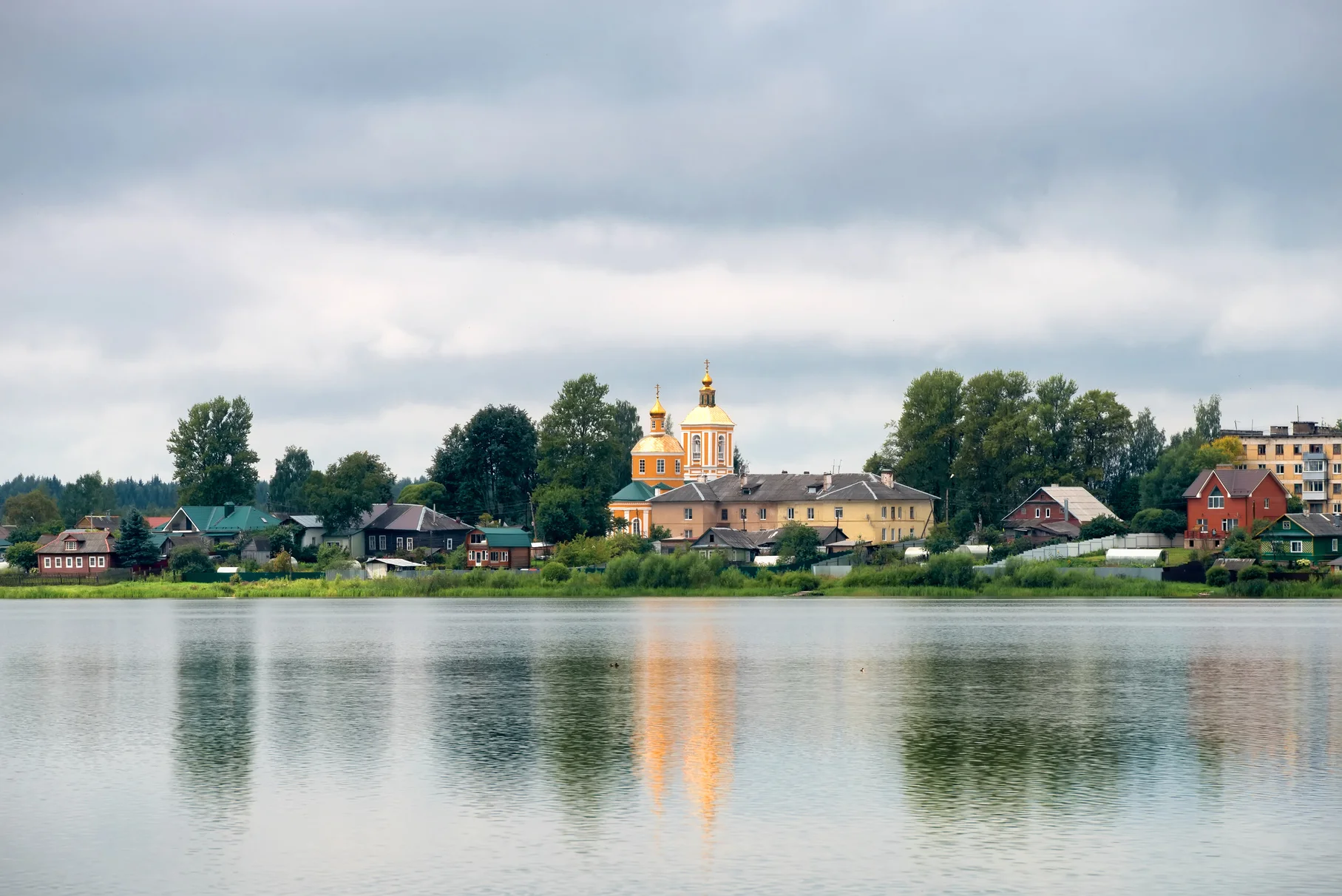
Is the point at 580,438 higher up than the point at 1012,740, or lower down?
higher up

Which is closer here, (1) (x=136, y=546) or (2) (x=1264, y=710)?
(2) (x=1264, y=710)

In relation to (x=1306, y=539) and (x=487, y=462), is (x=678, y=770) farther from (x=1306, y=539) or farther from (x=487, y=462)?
(x=487, y=462)

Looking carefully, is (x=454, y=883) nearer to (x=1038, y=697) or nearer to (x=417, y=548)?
(x=1038, y=697)

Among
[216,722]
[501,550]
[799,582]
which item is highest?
[501,550]

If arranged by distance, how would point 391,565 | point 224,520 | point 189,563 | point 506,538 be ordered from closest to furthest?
point 189,563, point 391,565, point 506,538, point 224,520

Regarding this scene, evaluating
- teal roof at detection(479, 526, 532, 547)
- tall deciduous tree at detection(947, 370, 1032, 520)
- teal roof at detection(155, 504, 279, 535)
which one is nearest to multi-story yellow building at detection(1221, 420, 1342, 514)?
tall deciduous tree at detection(947, 370, 1032, 520)

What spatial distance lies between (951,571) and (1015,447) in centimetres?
3843

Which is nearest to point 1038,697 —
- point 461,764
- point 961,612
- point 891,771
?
point 891,771

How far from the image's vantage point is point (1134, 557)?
363 feet

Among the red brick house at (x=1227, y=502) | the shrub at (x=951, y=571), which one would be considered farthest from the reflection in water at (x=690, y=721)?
the red brick house at (x=1227, y=502)

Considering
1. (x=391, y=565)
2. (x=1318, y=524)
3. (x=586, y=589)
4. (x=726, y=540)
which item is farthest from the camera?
(x=726, y=540)

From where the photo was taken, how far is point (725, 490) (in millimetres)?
146250

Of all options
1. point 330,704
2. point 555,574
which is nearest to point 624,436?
point 555,574

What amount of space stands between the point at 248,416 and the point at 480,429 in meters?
20.7
